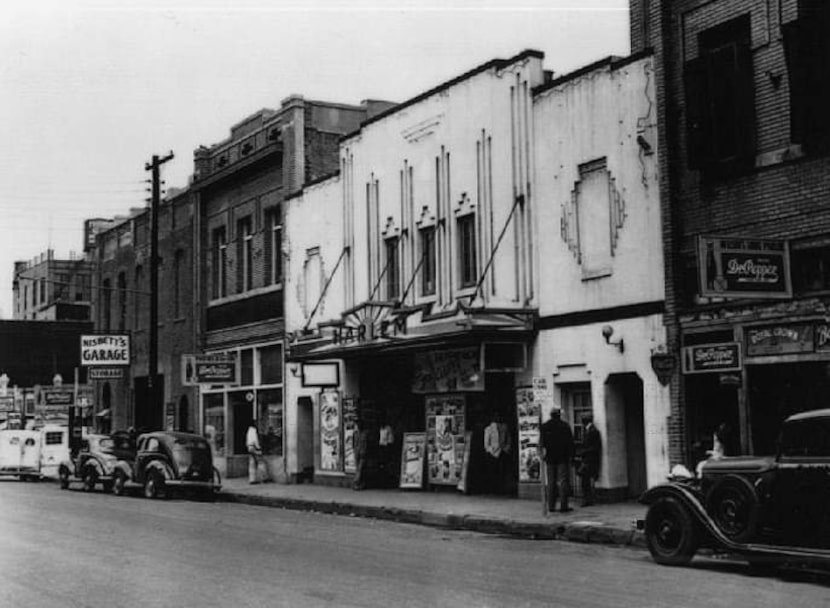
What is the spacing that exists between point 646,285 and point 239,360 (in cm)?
1769

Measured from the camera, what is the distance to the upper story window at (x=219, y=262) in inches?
1414

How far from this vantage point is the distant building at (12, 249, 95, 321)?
87625mm

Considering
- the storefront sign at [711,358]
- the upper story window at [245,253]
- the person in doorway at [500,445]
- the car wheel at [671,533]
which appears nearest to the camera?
the car wheel at [671,533]

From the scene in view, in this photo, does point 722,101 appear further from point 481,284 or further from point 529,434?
point 529,434

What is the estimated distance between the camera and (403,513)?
2062 centimetres

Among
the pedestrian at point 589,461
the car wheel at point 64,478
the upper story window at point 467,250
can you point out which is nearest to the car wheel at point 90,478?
the car wheel at point 64,478

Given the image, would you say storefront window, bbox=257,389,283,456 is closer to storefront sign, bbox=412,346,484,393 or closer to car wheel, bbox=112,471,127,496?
car wheel, bbox=112,471,127,496

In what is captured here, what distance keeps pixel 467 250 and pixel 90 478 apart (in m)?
13.1

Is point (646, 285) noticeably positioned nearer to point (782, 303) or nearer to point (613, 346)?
point (613, 346)

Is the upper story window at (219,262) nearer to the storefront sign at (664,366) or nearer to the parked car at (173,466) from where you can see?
the parked car at (173,466)

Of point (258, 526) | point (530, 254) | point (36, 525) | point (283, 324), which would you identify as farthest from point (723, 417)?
point (283, 324)

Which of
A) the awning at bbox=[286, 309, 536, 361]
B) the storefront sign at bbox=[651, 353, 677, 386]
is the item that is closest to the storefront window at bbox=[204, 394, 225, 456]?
the awning at bbox=[286, 309, 536, 361]

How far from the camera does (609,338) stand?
19.9 m

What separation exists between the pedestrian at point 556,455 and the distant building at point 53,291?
63.5 meters
